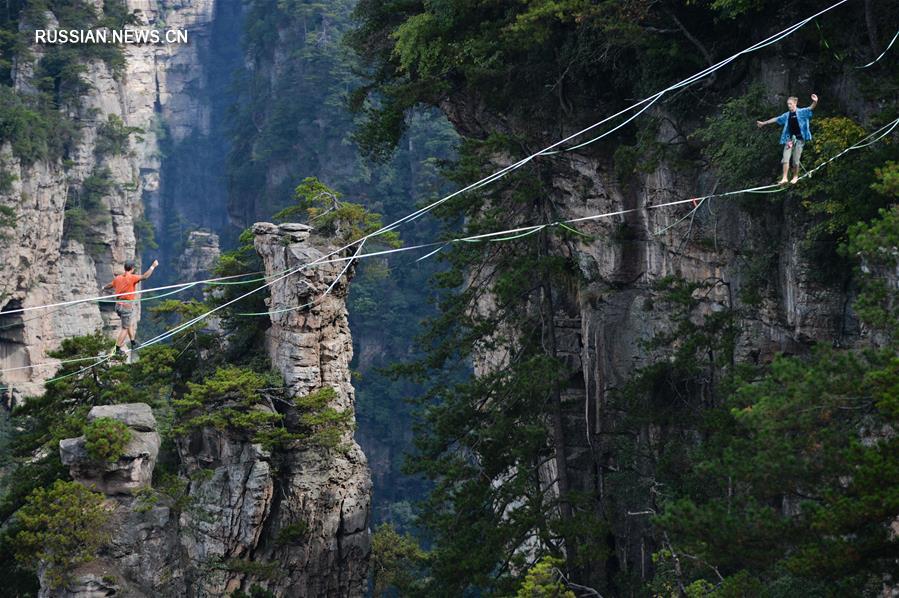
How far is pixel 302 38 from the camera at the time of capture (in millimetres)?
62875

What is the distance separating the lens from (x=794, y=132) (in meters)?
11.9

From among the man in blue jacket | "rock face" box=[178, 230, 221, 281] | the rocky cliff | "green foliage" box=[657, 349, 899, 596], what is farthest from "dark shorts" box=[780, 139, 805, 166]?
"rock face" box=[178, 230, 221, 281]

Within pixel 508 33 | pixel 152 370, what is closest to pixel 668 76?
pixel 508 33

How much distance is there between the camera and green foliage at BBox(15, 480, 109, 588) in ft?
54.3

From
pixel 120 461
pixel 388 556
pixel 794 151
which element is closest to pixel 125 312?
pixel 120 461

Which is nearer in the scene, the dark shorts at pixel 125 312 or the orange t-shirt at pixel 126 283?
the orange t-shirt at pixel 126 283

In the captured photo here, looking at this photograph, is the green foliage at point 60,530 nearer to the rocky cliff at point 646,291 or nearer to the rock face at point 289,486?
the rock face at point 289,486

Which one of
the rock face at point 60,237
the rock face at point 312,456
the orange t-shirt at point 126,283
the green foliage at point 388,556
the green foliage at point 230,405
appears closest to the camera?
the orange t-shirt at point 126,283

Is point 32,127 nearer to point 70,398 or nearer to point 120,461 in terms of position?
point 70,398

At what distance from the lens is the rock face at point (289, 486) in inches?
801

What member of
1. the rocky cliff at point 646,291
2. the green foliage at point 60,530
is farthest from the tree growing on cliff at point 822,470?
the green foliage at point 60,530

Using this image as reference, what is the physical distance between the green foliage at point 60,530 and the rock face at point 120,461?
2.73ft

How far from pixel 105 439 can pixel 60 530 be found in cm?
165

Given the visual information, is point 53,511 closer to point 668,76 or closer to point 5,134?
point 668,76
